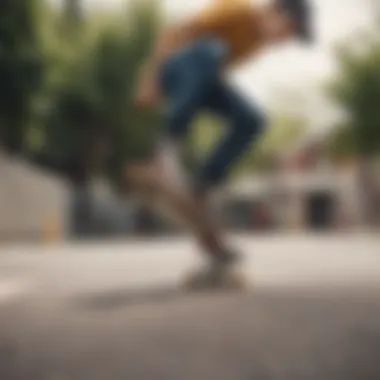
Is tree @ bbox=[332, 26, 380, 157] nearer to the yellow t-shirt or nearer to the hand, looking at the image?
the yellow t-shirt

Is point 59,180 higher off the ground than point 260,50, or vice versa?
point 260,50

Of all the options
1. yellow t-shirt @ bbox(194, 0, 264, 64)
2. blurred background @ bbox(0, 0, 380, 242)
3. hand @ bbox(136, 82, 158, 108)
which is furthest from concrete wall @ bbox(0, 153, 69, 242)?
yellow t-shirt @ bbox(194, 0, 264, 64)

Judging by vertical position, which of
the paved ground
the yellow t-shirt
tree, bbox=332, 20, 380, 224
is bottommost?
the paved ground

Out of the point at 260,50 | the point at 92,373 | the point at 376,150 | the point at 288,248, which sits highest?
the point at 260,50

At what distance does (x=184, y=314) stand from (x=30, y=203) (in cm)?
21

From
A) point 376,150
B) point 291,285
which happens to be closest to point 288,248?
point 291,285

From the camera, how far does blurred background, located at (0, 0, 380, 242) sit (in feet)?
2.45

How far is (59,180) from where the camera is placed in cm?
74

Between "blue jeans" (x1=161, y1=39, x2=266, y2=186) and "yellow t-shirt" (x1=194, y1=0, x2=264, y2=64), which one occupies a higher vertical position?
"yellow t-shirt" (x1=194, y1=0, x2=264, y2=64)

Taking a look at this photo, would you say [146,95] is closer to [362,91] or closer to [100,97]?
[100,97]

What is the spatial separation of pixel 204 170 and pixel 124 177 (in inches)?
3.6

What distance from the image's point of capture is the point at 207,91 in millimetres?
769

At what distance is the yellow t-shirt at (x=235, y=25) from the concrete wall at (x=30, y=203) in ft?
0.81

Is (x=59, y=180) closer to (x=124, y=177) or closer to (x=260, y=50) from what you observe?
(x=124, y=177)
